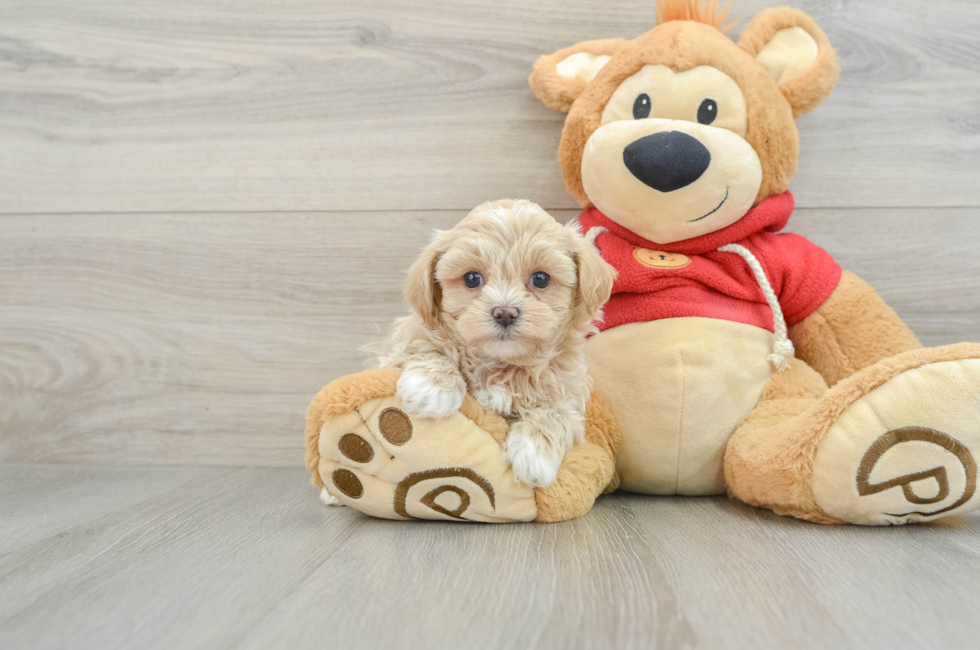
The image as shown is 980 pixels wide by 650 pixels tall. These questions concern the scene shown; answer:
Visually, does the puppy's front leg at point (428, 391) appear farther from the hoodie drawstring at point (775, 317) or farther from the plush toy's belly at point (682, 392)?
the hoodie drawstring at point (775, 317)

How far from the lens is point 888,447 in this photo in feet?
2.51

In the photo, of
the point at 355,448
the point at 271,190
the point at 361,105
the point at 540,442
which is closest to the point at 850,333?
the point at 540,442

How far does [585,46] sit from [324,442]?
778 millimetres

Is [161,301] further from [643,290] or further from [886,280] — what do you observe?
[886,280]

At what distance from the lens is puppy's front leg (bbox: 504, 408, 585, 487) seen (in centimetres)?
Answer: 81

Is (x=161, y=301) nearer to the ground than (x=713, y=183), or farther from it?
A: nearer to the ground

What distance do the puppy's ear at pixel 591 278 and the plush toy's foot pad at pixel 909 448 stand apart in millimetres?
329

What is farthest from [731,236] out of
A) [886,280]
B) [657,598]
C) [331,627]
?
[331,627]

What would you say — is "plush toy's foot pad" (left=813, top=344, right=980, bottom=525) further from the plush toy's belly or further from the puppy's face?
the puppy's face

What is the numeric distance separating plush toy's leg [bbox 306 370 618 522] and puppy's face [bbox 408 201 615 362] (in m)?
0.11

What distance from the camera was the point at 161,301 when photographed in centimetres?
127

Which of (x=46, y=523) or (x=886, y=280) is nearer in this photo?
(x=46, y=523)

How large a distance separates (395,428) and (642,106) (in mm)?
603

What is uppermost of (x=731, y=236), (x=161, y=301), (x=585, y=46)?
(x=585, y=46)
